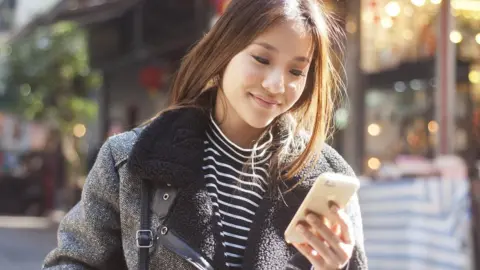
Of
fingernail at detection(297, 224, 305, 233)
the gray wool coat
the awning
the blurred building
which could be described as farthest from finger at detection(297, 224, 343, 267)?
the awning

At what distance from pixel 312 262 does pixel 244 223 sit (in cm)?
22

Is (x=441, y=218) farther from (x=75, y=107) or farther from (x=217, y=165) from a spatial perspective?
(x=75, y=107)

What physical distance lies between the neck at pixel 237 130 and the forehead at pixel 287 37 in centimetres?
21

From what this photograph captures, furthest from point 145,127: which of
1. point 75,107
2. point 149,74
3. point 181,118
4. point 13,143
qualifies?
point 13,143

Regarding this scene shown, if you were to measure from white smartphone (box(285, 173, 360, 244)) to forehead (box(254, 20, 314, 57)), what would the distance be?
31 cm

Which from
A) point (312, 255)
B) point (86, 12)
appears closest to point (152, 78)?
point (86, 12)

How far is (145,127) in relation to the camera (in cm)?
175

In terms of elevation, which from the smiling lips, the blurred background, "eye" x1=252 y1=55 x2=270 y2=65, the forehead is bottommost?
the blurred background

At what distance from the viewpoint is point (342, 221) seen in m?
1.48

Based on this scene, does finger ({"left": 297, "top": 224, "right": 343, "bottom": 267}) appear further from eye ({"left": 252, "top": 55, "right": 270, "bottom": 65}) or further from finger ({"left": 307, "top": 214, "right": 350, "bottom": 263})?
eye ({"left": 252, "top": 55, "right": 270, "bottom": 65})

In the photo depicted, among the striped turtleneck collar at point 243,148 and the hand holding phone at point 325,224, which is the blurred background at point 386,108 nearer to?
the striped turtleneck collar at point 243,148

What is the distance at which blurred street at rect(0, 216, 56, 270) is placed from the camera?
8891mm

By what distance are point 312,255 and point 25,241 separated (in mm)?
10022

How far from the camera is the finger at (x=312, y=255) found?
1.49 meters
